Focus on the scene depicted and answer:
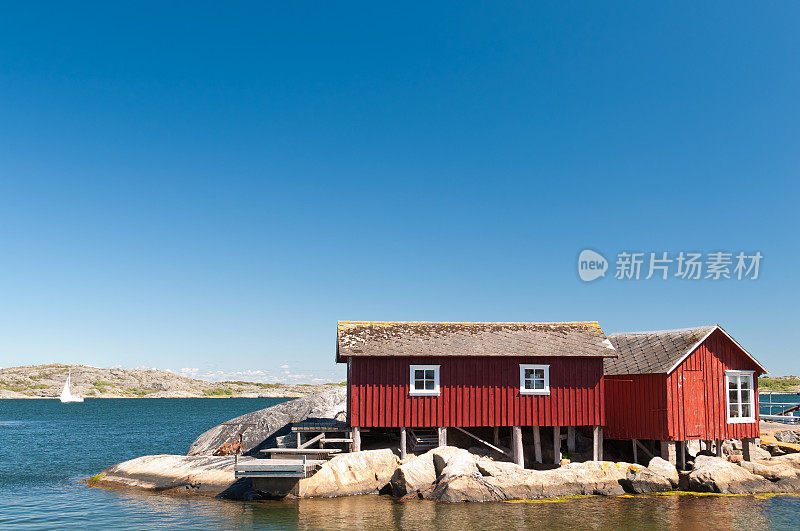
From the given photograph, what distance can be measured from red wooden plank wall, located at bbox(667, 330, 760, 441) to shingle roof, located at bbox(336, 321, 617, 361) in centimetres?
315

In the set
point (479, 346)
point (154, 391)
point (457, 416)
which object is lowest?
point (154, 391)

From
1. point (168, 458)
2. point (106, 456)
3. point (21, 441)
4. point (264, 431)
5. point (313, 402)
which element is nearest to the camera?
point (168, 458)

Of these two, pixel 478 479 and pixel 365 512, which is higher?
pixel 478 479

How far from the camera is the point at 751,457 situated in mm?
30891

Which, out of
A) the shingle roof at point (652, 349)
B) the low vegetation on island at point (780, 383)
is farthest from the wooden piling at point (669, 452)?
the low vegetation on island at point (780, 383)

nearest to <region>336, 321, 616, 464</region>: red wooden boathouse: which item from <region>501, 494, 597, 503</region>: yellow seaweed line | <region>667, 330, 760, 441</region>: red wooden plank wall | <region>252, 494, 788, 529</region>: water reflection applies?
<region>667, 330, 760, 441</region>: red wooden plank wall

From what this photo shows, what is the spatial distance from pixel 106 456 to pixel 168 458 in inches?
671

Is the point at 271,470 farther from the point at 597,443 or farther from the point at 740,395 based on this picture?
the point at 740,395

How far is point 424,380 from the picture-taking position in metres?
30.2

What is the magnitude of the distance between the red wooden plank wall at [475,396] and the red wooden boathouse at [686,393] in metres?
1.33

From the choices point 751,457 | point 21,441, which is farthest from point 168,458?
point 21,441

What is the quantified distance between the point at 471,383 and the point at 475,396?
0.61m

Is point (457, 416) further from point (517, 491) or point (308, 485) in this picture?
point (308, 485)

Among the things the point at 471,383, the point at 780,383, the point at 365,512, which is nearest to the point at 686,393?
the point at 471,383
